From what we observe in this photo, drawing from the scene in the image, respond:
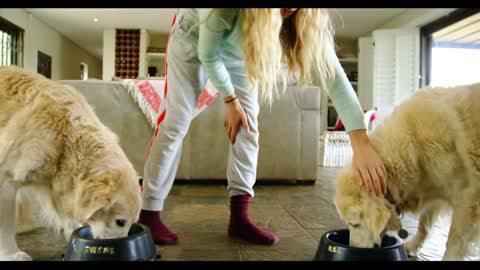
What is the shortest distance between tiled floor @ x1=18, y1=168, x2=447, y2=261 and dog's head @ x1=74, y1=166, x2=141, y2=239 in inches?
10.7

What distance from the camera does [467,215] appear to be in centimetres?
137

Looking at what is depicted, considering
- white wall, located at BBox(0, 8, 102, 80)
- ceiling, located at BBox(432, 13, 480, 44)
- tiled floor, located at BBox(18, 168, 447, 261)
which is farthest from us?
white wall, located at BBox(0, 8, 102, 80)

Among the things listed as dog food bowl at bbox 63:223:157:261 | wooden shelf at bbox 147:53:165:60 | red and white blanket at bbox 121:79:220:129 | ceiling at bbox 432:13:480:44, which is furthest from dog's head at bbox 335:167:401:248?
wooden shelf at bbox 147:53:165:60

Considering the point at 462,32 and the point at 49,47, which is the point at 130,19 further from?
the point at 462,32

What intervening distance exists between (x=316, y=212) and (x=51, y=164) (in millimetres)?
1533

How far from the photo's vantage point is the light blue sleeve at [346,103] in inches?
51.9

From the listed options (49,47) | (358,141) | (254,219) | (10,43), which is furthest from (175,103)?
(49,47)

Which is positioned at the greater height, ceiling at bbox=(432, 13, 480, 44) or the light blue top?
ceiling at bbox=(432, 13, 480, 44)

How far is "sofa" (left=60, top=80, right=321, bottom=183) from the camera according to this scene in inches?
131

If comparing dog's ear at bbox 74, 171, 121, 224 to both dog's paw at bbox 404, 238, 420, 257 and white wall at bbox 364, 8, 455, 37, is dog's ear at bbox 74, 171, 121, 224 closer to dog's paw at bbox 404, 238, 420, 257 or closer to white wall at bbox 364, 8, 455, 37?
dog's paw at bbox 404, 238, 420, 257

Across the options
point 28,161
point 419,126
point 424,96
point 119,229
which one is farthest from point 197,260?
point 424,96

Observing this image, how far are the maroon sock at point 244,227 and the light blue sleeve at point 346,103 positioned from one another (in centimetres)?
65

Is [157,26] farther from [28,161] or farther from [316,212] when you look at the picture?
[28,161]

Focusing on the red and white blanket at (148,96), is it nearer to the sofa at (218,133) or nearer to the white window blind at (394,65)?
the sofa at (218,133)
